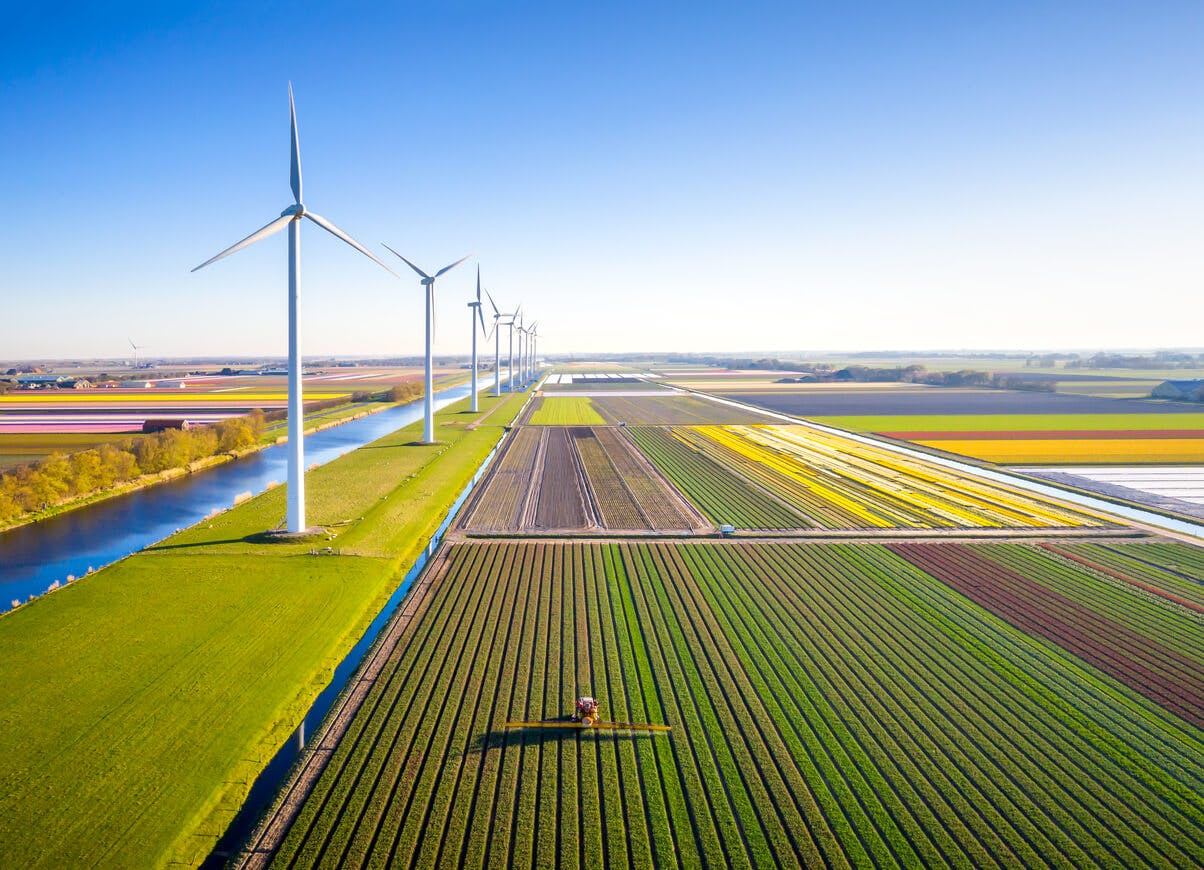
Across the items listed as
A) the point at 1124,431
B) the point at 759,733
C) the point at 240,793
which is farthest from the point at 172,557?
the point at 1124,431

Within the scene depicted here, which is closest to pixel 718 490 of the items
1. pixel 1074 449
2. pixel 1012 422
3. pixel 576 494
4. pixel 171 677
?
pixel 576 494

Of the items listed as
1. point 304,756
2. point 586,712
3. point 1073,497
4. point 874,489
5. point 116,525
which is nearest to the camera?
point 304,756

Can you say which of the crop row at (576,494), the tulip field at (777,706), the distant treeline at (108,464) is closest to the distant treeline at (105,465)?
the distant treeline at (108,464)

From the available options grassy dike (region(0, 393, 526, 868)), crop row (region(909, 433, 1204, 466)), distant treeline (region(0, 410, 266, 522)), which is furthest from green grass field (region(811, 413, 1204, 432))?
distant treeline (region(0, 410, 266, 522))

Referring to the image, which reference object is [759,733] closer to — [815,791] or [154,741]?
[815,791]

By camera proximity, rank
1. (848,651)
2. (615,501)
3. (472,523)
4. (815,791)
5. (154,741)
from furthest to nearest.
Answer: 1. (615,501)
2. (472,523)
3. (848,651)
4. (154,741)
5. (815,791)

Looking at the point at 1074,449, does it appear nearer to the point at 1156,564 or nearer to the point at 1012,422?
the point at 1012,422
